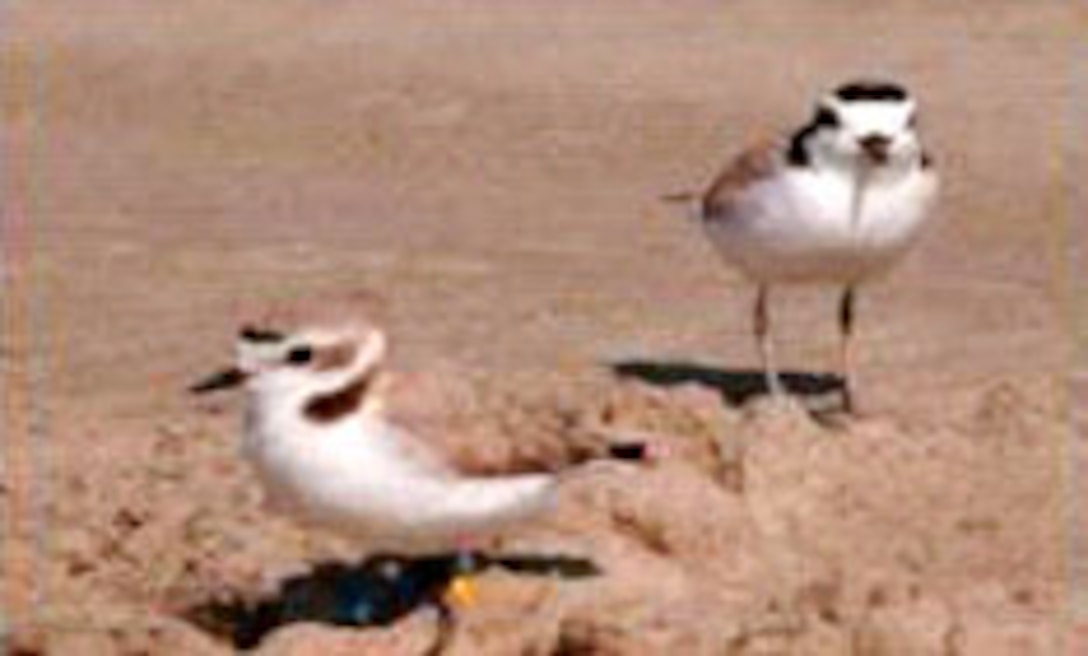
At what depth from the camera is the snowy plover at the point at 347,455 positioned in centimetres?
715

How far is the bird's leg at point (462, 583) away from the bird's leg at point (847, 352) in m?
2.84

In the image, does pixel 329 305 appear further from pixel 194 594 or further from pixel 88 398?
pixel 88 398

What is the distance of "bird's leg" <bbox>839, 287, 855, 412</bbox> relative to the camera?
1025 centimetres

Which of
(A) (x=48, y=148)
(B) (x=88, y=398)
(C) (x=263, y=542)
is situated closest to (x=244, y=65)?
(A) (x=48, y=148)

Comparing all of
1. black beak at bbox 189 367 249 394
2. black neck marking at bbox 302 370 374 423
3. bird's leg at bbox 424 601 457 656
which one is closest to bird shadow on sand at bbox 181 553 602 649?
bird's leg at bbox 424 601 457 656

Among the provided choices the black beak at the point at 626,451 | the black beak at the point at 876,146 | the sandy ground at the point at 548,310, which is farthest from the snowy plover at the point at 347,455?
the black beak at the point at 876,146

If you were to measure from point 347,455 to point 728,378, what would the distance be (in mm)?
3912

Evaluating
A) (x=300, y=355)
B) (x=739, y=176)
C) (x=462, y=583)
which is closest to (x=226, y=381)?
(x=300, y=355)

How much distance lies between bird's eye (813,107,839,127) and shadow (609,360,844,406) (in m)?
0.94

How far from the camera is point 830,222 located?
33.2 feet

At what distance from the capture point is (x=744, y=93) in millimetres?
15484

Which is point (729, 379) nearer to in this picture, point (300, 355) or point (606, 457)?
point (606, 457)

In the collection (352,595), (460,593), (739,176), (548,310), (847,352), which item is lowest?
(548,310)

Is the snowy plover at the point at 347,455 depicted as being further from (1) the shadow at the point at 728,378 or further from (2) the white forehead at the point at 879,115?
(1) the shadow at the point at 728,378
